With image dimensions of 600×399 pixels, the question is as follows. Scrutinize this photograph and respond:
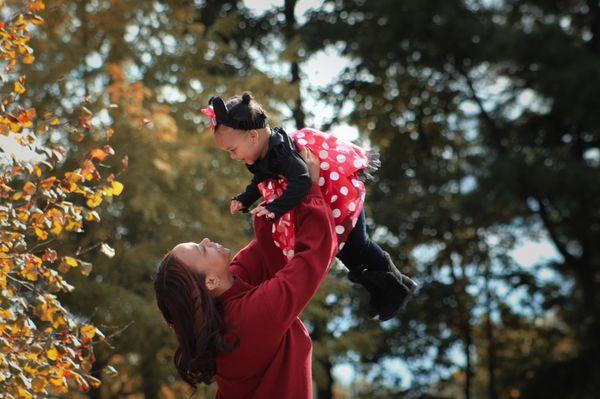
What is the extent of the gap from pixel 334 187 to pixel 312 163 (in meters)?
0.11

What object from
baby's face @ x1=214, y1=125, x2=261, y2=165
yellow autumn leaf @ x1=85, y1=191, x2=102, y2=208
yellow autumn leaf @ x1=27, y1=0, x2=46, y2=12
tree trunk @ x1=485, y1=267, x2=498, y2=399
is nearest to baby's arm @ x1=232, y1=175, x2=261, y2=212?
baby's face @ x1=214, y1=125, x2=261, y2=165

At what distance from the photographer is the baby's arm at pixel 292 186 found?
312cm

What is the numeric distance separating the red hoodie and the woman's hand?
0.07m

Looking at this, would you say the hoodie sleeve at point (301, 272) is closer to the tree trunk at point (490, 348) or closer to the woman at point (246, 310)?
the woman at point (246, 310)

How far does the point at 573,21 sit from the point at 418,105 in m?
2.67

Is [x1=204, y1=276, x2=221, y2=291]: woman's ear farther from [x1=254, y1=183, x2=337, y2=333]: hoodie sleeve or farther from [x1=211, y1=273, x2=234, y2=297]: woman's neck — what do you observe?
[x1=254, y1=183, x2=337, y2=333]: hoodie sleeve

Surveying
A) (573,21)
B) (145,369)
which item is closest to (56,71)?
(145,369)

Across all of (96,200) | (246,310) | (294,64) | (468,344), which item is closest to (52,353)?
(96,200)

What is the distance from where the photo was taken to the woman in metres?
3.10

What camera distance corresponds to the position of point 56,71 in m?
11.0

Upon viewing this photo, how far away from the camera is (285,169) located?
3.17 meters

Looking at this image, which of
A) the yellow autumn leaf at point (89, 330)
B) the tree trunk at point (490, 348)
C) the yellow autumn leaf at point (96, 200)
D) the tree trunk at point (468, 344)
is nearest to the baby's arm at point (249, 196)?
the yellow autumn leaf at point (96, 200)

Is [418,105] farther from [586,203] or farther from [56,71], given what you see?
[56,71]

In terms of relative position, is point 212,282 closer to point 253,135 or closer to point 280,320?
point 280,320
